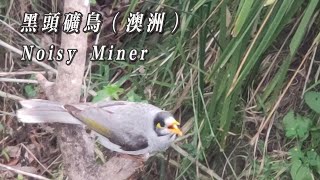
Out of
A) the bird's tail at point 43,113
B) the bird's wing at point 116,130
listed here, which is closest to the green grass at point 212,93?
the bird's wing at point 116,130

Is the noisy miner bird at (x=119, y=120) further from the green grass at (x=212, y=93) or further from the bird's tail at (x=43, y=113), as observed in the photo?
the green grass at (x=212, y=93)

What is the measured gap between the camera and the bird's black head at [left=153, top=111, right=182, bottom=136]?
1614 mm

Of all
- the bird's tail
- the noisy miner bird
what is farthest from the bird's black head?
the bird's tail

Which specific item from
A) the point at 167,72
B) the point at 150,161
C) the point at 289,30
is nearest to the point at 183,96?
the point at 167,72

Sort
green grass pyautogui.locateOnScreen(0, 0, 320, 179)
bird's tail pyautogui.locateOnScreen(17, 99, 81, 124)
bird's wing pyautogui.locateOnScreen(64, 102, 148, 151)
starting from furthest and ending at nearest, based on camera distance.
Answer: green grass pyautogui.locateOnScreen(0, 0, 320, 179), bird's wing pyautogui.locateOnScreen(64, 102, 148, 151), bird's tail pyautogui.locateOnScreen(17, 99, 81, 124)

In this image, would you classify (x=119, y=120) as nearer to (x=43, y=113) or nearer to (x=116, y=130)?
(x=116, y=130)

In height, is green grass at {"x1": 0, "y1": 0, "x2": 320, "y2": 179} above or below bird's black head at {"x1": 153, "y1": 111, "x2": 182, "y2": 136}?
below

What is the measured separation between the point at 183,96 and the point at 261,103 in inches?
12.8

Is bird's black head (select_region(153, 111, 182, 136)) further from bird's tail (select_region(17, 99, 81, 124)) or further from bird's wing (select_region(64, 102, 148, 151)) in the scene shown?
bird's tail (select_region(17, 99, 81, 124))

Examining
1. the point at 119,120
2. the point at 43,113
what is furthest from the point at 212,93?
the point at 43,113

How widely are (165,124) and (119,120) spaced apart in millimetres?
158

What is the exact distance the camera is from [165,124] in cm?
163

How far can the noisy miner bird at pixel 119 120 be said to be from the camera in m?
1.63

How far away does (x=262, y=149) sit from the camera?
2506mm
